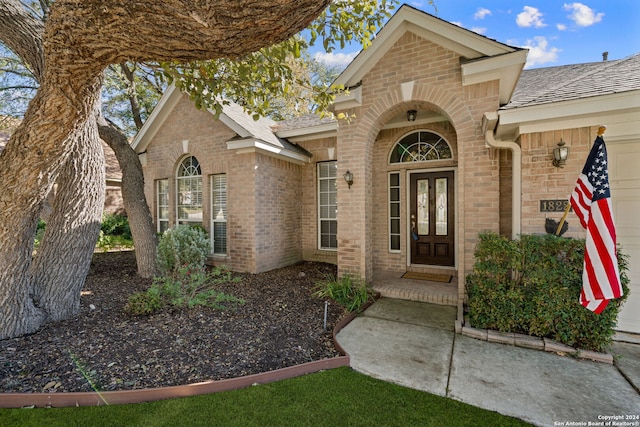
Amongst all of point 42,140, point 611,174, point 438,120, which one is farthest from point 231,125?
point 611,174

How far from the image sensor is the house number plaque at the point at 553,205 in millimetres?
4184

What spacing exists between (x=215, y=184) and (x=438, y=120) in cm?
637

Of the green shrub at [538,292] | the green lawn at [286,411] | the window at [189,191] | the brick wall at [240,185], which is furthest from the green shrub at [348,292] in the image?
the window at [189,191]

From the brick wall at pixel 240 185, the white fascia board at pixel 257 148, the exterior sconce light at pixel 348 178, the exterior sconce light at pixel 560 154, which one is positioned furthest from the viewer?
the brick wall at pixel 240 185

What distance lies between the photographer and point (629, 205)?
396 cm

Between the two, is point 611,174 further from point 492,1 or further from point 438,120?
point 492,1

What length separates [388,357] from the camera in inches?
138

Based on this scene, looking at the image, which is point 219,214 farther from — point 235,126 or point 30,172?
point 30,172

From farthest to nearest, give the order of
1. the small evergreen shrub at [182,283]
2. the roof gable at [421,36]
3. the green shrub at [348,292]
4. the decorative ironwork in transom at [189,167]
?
the decorative ironwork in transom at [189,167]
the green shrub at [348,292]
the roof gable at [421,36]
the small evergreen shrub at [182,283]

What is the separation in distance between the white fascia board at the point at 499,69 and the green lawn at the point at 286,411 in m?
4.92

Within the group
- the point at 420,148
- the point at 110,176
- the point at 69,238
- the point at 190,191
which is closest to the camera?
the point at 69,238

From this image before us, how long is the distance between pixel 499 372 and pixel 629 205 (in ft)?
10.4

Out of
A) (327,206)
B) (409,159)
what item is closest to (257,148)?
(327,206)

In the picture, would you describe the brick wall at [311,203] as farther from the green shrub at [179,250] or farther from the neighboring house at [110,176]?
the neighboring house at [110,176]
